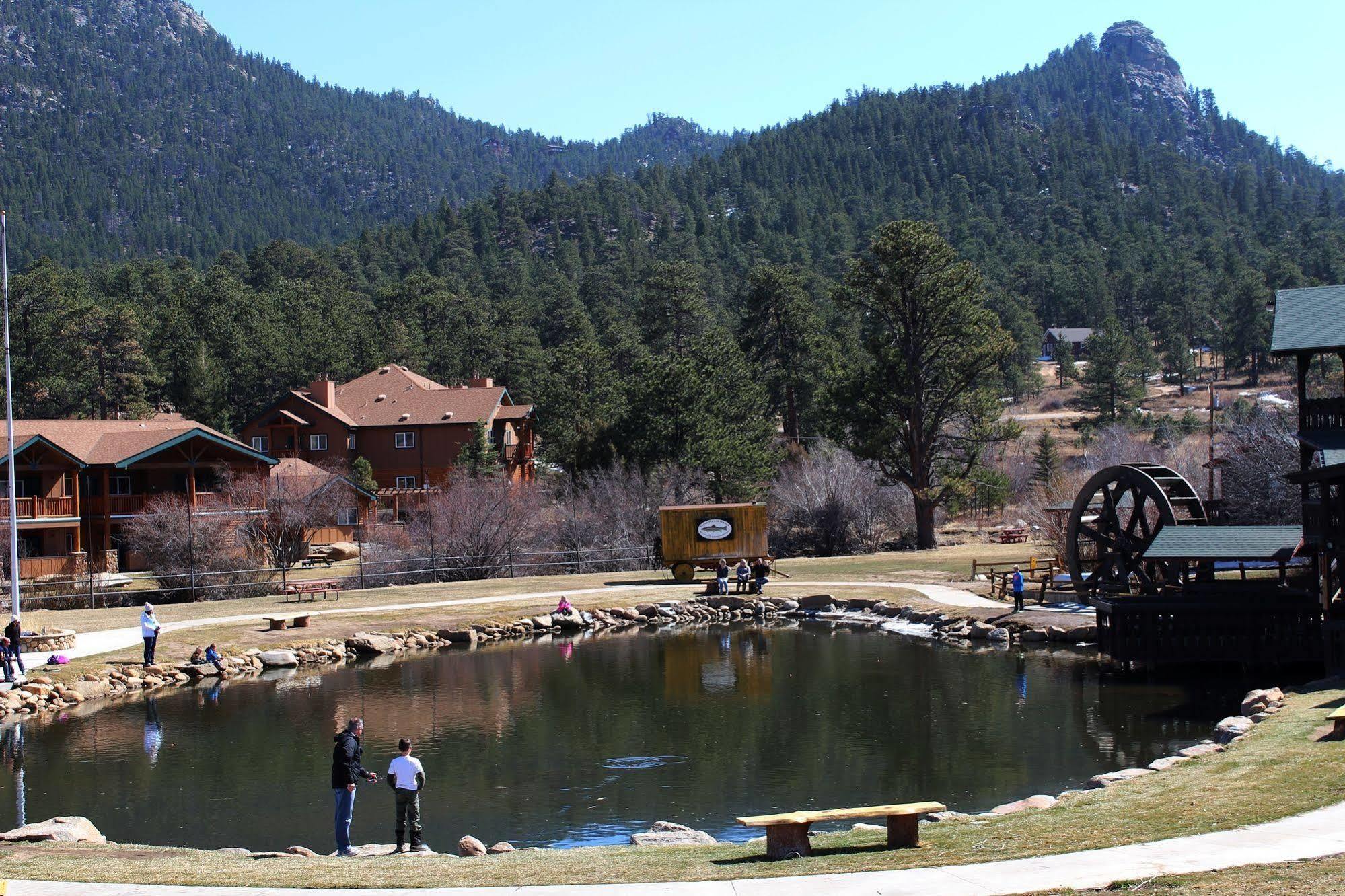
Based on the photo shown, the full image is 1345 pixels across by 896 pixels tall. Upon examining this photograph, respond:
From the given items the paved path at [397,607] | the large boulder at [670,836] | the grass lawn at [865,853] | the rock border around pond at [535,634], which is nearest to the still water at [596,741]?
the large boulder at [670,836]

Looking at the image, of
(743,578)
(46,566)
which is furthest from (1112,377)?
(46,566)

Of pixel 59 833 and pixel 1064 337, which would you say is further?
pixel 1064 337

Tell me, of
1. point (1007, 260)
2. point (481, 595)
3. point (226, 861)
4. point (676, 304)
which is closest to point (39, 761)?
point (226, 861)

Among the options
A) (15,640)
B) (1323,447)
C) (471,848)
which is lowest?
(471,848)

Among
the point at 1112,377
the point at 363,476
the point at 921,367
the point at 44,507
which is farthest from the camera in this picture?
the point at 1112,377

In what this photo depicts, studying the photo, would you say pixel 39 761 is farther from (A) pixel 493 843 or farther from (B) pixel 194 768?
(A) pixel 493 843

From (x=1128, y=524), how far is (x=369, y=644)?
2338cm

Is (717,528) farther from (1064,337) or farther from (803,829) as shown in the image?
(1064,337)

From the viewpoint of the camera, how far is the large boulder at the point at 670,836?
1608 cm

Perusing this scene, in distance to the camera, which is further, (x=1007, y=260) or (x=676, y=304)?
(x=1007, y=260)

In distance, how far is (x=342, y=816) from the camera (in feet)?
52.8

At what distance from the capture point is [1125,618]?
2930 cm

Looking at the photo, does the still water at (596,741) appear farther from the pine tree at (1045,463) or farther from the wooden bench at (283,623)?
the pine tree at (1045,463)

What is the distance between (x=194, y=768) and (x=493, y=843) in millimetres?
8150
